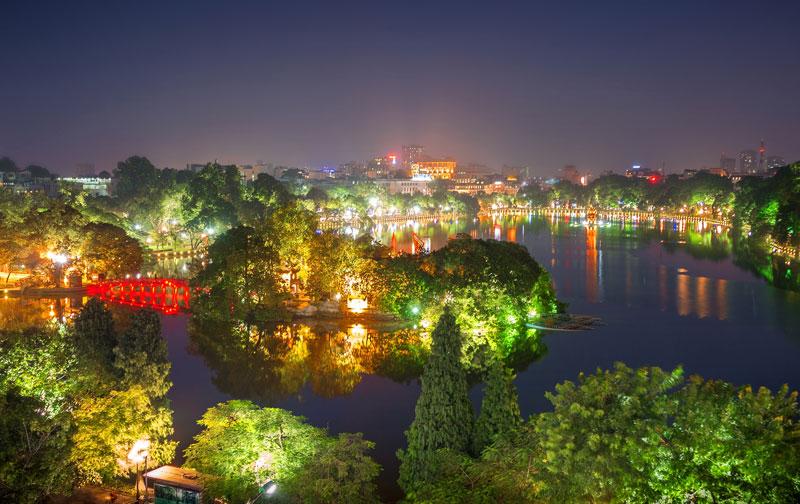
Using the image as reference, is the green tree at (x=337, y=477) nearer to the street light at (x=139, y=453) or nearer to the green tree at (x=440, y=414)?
the green tree at (x=440, y=414)

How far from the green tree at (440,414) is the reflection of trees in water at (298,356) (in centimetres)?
797

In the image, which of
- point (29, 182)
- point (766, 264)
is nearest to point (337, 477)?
point (766, 264)

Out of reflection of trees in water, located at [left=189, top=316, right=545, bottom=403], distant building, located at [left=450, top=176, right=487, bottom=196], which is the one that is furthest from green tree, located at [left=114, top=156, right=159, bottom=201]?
distant building, located at [left=450, top=176, right=487, bottom=196]

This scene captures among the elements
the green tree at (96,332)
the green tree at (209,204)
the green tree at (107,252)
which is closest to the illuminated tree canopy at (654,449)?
the green tree at (96,332)

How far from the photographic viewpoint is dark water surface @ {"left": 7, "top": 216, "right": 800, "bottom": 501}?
20438 mm

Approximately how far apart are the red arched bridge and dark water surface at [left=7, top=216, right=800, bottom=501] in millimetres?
3431

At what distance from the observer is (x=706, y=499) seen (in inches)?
348

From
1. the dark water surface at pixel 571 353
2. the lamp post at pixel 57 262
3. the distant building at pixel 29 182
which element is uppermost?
the distant building at pixel 29 182

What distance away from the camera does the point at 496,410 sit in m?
13.9

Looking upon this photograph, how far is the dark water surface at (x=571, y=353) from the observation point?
2044 centimetres

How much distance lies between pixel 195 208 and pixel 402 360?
36.5 meters

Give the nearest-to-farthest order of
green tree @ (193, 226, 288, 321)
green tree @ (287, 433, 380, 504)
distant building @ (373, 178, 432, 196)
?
1. green tree @ (287, 433, 380, 504)
2. green tree @ (193, 226, 288, 321)
3. distant building @ (373, 178, 432, 196)

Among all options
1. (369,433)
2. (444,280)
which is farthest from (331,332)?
(369,433)

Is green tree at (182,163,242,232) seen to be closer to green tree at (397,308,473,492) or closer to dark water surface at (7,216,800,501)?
dark water surface at (7,216,800,501)
